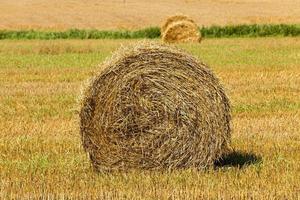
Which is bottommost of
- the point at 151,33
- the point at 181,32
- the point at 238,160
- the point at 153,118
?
the point at 151,33

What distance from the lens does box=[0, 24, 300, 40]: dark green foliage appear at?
Result: 34.2m

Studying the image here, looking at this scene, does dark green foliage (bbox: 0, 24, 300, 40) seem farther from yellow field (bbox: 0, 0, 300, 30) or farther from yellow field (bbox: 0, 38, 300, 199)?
yellow field (bbox: 0, 38, 300, 199)

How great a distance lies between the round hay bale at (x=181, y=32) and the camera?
92.4 feet

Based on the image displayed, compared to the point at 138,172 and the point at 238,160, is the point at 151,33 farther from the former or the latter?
the point at 138,172

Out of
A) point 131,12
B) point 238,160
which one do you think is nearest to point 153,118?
point 238,160

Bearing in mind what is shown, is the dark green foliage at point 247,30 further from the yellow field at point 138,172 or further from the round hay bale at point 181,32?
the yellow field at point 138,172

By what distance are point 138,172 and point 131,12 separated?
36620mm

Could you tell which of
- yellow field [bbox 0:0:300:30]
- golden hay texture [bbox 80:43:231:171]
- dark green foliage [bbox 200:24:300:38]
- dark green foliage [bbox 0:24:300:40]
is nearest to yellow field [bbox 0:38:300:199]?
golden hay texture [bbox 80:43:231:171]

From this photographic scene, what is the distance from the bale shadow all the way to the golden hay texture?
0.88ft

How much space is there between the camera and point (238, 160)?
8.55m

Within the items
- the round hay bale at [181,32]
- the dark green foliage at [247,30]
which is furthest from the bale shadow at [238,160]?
the dark green foliage at [247,30]

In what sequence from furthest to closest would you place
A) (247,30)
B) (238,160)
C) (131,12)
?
(131,12) < (247,30) < (238,160)

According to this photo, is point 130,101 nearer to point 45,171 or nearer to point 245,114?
point 45,171

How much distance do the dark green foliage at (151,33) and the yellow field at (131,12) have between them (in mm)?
2760
